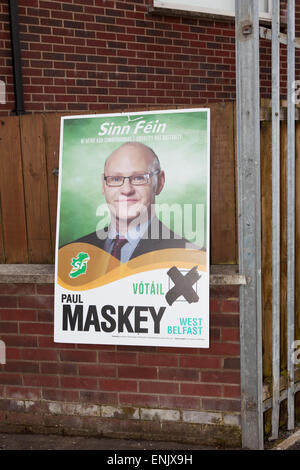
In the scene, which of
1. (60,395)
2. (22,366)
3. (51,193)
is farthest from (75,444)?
(51,193)

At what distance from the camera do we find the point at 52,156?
322 cm

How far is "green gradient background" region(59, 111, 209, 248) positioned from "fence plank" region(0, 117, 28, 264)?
0.34m

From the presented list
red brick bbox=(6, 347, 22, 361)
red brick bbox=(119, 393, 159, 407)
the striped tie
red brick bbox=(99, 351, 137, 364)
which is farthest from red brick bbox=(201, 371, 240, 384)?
red brick bbox=(6, 347, 22, 361)

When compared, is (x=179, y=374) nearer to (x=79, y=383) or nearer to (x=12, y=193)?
(x=79, y=383)

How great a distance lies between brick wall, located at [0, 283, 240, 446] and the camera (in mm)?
3070

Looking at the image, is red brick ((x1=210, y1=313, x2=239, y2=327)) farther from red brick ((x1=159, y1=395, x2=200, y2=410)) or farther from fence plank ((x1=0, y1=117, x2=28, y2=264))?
fence plank ((x1=0, y1=117, x2=28, y2=264))

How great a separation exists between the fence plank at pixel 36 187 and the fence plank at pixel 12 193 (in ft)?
0.12

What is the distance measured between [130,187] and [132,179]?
2.0 inches

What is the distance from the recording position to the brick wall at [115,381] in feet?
10.1

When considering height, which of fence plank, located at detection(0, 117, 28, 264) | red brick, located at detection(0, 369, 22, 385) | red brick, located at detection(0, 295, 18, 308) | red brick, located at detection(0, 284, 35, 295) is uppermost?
fence plank, located at detection(0, 117, 28, 264)

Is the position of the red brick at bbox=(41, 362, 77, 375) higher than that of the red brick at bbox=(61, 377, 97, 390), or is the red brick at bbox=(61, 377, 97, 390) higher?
the red brick at bbox=(41, 362, 77, 375)

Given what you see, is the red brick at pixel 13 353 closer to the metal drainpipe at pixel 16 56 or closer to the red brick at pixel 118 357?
the red brick at pixel 118 357

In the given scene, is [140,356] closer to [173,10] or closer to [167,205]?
[167,205]

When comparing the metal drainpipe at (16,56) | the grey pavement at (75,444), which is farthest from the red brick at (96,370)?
the metal drainpipe at (16,56)
